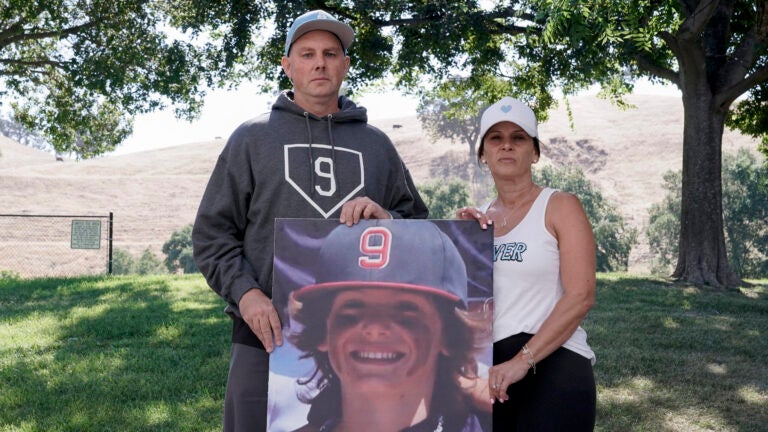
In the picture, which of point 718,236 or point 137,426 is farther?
point 718,236

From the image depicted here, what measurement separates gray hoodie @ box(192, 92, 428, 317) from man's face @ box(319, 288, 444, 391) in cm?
34

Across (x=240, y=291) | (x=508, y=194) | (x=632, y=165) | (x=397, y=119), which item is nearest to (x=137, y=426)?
(x=240, y=291)

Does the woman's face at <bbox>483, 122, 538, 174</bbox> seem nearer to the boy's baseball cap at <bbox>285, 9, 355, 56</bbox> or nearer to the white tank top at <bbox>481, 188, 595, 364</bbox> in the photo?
the white tank top at <bbox>481, 188, 595, 364</bbox>

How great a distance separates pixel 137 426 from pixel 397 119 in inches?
4864

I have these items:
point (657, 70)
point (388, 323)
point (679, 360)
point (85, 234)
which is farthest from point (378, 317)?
point (85, 234)

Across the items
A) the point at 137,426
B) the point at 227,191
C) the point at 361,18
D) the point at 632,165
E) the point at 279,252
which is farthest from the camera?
the point at 632,165

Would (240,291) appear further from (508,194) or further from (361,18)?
(361,18)

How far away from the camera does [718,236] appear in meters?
15.1

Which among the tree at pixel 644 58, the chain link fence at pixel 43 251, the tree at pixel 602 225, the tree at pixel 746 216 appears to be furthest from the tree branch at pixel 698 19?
the chain link fence at pixel 43 251

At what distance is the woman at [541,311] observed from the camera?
8.03 feet

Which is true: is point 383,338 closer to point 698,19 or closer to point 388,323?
point 388,323

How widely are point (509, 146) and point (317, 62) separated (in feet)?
2.62

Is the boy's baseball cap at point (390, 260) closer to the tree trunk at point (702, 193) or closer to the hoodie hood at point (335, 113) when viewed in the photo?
the hoodie hood at point (335, 113)

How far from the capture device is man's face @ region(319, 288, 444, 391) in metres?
2.50
